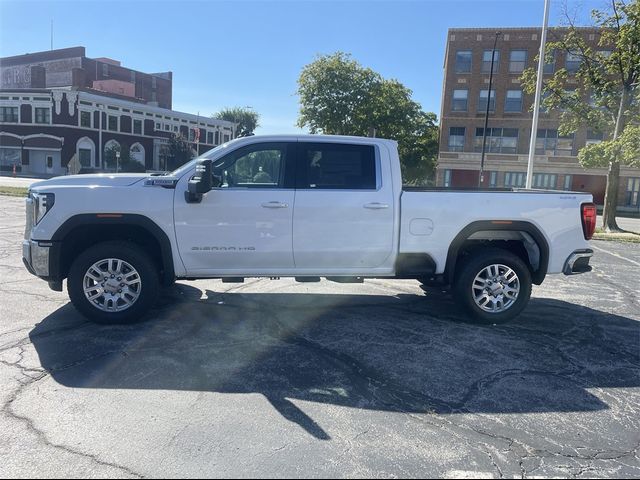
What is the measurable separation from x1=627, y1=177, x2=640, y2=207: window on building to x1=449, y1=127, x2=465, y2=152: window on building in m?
13.7

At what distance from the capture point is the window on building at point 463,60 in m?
40.8

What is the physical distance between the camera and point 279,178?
17.6ft

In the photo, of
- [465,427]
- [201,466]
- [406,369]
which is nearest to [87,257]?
[201,466]

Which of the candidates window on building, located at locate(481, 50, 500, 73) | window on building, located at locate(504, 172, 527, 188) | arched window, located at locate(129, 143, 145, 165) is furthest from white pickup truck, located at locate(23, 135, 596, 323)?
arched window, located at locate(129, 143, 145, 165)

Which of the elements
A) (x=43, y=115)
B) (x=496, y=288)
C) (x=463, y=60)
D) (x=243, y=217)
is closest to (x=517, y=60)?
(x=463, y=60)

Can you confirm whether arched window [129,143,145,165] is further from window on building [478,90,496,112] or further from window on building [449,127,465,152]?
window on building [478,90,496,112]

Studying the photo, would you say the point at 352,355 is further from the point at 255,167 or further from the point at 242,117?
the point at 242,117

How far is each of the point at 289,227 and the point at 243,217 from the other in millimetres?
497

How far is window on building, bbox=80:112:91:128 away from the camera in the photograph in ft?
168

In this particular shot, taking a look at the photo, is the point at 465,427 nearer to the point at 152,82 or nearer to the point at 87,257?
the point at 87,257

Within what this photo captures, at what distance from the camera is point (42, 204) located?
5027mm

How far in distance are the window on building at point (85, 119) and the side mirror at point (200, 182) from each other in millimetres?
52853

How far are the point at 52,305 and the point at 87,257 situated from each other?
1.34 meters

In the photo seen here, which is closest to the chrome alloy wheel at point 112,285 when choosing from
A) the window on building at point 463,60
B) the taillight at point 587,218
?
the taillight at point 587,218
